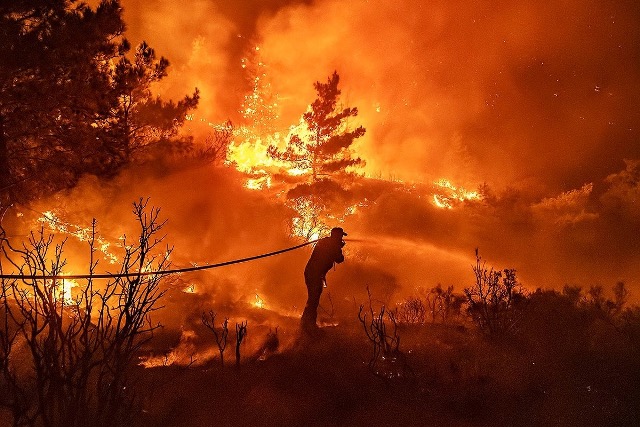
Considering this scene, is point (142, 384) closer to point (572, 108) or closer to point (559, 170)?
point (559, 170)

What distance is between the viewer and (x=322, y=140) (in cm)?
2817

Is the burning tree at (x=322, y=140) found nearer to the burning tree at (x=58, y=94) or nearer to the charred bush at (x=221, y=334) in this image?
the burning tree at (x=58, y=94)

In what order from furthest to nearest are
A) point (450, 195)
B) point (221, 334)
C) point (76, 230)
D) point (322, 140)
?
1. point (450, 195)
2. point (322, 140)
3. point (76, 230)
4. point (221, 334)

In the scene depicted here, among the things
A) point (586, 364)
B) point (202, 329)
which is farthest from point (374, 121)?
point (586, 364)

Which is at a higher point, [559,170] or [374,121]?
[374,121]

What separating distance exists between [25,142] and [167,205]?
8696 mm

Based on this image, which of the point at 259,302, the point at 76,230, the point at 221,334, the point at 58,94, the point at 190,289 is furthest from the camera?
the point at 259,302

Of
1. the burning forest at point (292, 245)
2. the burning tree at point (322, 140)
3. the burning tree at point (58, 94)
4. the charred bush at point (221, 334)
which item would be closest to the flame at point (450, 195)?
the burning forest at point (292, 245)

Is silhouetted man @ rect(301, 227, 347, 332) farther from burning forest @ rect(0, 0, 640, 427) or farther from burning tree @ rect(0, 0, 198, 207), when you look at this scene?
burning tree @ rect(0, 0, 198, 207)

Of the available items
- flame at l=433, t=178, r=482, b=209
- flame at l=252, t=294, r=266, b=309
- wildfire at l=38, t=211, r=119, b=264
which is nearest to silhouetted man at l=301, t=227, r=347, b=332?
flame at l=252, t=294, r=266, b=309

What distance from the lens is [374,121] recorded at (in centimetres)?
4169

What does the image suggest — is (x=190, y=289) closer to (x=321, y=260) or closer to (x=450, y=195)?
(x=321, y=260)

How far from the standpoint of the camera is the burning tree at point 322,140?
27.8 m

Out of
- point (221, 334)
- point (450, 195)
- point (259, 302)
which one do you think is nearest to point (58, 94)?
point (221, 334)
